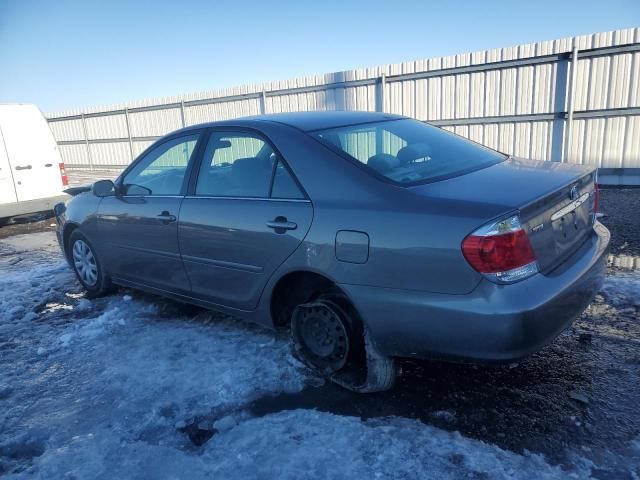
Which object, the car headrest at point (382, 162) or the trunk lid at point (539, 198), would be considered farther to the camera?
the car headrest at point (382, 162)

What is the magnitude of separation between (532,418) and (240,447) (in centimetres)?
152

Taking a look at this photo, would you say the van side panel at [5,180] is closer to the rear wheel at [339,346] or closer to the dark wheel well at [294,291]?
the dark wheel well at [294,291]

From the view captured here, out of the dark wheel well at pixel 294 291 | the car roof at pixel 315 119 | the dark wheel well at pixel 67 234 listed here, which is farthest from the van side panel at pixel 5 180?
the dark wheel well at pixel 294 291

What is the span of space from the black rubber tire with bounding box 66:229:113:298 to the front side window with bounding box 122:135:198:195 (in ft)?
2.91

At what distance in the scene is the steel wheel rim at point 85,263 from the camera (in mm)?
4992

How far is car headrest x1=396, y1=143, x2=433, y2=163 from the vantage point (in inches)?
124

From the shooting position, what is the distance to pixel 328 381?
3143mm

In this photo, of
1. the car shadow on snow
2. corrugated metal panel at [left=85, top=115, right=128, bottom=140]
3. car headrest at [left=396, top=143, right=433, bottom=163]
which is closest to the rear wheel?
the car shadow on snow

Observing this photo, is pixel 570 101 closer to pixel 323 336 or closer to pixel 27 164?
pixel 323 336

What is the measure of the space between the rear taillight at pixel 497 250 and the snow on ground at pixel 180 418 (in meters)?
0.86

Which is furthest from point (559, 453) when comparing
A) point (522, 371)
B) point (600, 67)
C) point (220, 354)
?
point (600, 67)

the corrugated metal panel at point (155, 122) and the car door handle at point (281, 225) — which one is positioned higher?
the corrugated metal panel at point (155, 122)

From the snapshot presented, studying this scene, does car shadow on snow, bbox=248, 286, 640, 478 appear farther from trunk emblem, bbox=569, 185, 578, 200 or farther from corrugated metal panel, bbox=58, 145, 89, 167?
corrugated metal panel, bbox=58, 145, 89, 167

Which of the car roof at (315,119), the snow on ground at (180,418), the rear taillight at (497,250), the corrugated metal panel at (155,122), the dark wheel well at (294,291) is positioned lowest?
the snow on ground at (180,418)
